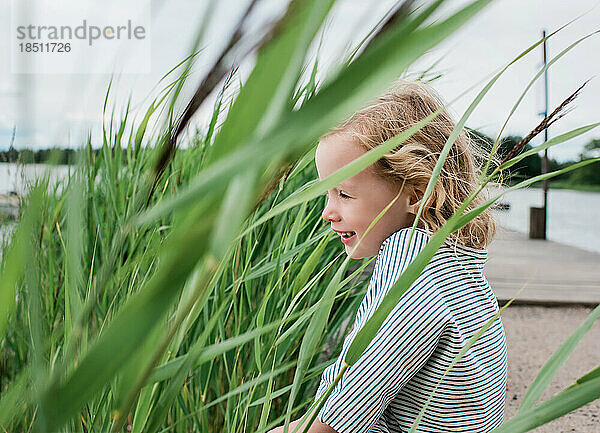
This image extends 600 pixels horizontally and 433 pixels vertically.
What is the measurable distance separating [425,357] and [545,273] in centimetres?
337

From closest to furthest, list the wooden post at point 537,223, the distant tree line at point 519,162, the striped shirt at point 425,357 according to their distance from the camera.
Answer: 1. the distant tree line at point 519,162
2. the striped shirt at point 425,357
3. the wooden post at point 537,223

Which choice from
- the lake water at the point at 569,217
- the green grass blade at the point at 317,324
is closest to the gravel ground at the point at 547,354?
the green grass blade at the point at 317,324

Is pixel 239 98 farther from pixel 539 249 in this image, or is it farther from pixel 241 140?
pixel 539 249

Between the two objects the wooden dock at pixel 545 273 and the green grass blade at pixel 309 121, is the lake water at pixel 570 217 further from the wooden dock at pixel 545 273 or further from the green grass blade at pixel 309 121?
the green grass blade at pixel 309 121

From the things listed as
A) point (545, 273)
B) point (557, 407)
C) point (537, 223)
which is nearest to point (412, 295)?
point (557, 407)

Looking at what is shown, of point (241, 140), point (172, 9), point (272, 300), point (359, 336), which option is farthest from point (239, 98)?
point (272, 300)

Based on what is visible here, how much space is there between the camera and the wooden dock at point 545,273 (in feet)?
9.77

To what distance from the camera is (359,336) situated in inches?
10.2

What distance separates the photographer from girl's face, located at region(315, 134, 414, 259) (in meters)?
0.66

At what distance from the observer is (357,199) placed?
0.67m

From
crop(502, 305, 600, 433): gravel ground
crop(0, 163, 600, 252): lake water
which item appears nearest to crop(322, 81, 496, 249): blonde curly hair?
crop(502, 305, 600, 433): gravel ground

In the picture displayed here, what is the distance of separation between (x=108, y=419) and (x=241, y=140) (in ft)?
1.48

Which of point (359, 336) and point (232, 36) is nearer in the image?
point (232, 36)

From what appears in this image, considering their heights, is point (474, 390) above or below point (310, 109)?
below
